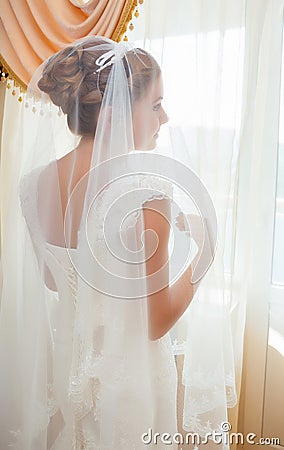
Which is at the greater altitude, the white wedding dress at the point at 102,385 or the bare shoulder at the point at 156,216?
the bare shoulder at the point at 156,216

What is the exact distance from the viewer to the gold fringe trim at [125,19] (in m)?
2.05

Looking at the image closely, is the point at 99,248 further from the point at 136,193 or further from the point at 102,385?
the point at 102,385

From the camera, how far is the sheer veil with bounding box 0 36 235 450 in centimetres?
141

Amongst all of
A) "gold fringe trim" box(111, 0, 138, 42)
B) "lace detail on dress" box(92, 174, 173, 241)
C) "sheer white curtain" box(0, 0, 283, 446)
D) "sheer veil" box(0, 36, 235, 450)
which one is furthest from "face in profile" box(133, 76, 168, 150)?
"gold fringe trim" box(111, 0, 138, 42)

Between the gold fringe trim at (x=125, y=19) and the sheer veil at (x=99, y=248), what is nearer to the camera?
the sheer veil at (x=99, y=248)

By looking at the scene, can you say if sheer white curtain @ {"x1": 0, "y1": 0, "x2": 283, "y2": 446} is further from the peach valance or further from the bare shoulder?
the bare shoulder

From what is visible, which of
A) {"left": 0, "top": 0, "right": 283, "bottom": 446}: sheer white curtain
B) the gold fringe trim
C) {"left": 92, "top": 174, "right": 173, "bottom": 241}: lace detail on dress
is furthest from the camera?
the gold fringe trim

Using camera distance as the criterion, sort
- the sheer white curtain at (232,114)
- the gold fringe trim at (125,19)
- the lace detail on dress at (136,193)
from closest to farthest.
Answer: the lace detail on dress at (136,193) < the sheer white curtain at (232,114) < the gold fringe trim at (125,19)

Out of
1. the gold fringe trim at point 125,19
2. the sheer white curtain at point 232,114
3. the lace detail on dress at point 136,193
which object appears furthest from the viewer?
the gold fringe trim at point 125,19

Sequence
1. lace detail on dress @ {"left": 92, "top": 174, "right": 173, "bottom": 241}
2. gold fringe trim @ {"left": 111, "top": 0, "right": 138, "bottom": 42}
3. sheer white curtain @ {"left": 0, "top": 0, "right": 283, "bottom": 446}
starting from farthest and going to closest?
gold fringe trim @ {"left": 111, "top": 0, "right": 138, "bottom": 42}, sheer white curtain @ {"left": 0, "top": 0, "right": 283, "bottom": 446}, lace detail on dress @ {"left": 92, "top": 174, "right": 173, "bottom": 241}

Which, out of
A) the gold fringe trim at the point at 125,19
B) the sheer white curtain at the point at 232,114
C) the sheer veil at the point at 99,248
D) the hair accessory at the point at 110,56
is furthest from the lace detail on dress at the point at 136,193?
the gold fringe trim at the point at 125,19

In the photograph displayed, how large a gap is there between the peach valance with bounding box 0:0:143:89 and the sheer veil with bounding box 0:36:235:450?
0.64 m

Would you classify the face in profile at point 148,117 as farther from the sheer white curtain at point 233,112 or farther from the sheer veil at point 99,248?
the sheer white curtain at point 233,112

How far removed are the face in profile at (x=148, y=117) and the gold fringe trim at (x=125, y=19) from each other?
0.69m
